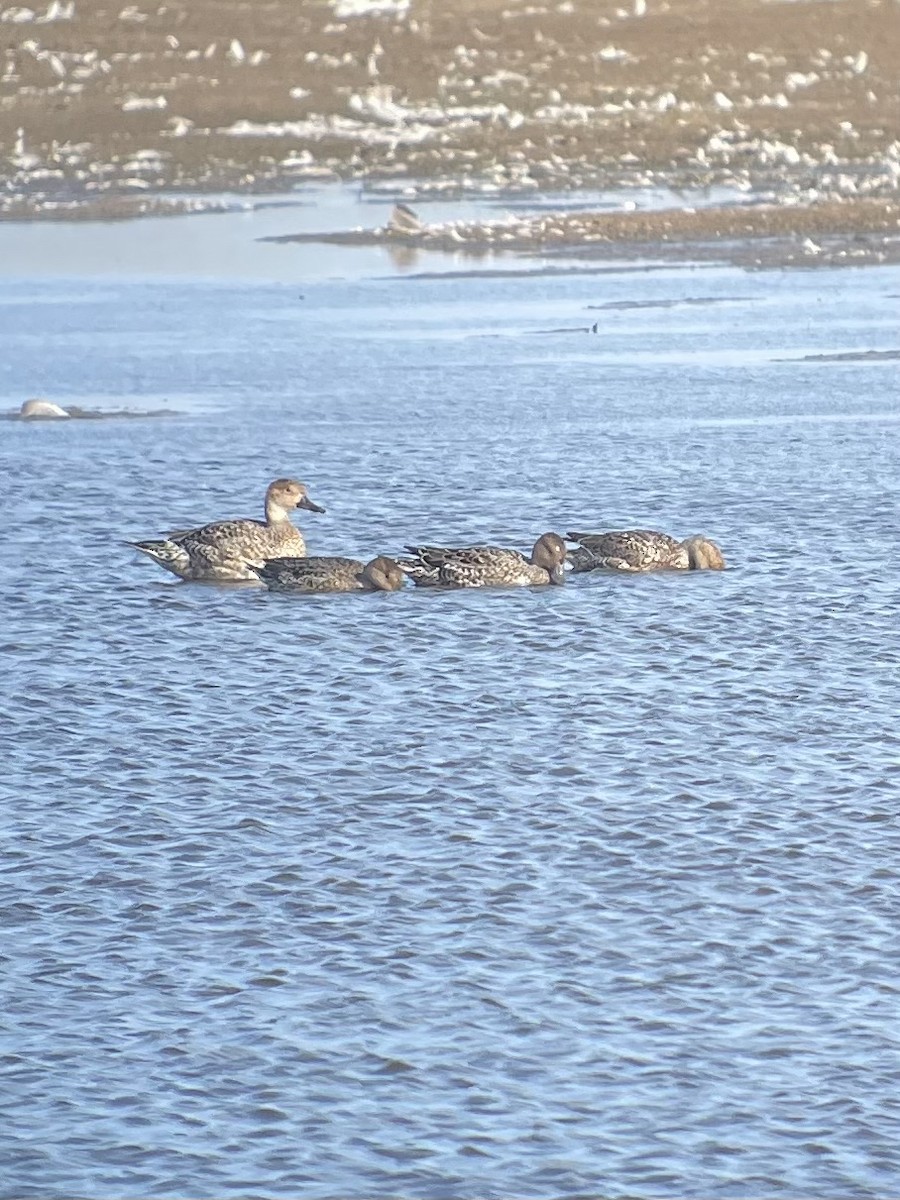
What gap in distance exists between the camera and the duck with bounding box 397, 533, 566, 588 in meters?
16.0

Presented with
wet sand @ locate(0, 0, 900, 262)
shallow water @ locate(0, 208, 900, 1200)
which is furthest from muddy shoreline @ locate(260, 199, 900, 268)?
shallow water @ locate(0, 208, 900, 1200)

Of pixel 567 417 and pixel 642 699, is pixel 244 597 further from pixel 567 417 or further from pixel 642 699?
pixel 567 417

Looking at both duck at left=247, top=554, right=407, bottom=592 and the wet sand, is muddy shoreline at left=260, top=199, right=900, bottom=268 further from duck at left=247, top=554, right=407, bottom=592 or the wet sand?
duck at left=247, top=554, right=407, bottom=592

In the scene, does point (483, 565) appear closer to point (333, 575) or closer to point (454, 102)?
point (333, 575)

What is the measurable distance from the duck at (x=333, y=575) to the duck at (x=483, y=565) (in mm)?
122

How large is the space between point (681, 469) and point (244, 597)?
4983 mm

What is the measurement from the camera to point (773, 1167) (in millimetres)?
7824

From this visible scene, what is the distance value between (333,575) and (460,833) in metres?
5.33

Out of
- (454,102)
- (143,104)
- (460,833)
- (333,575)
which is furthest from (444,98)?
(460,833)

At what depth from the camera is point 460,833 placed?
1105 cm

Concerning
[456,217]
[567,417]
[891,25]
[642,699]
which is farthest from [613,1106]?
[891,25]

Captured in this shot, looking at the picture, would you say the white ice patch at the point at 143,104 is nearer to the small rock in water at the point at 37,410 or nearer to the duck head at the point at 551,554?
the small rock in water at the point at 37,410

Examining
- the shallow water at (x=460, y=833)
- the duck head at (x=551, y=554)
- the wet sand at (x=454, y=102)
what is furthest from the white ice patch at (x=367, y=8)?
the duck head at (x=551, y=554)

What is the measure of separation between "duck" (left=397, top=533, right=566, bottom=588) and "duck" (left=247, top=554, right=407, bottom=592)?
0.12 metres
